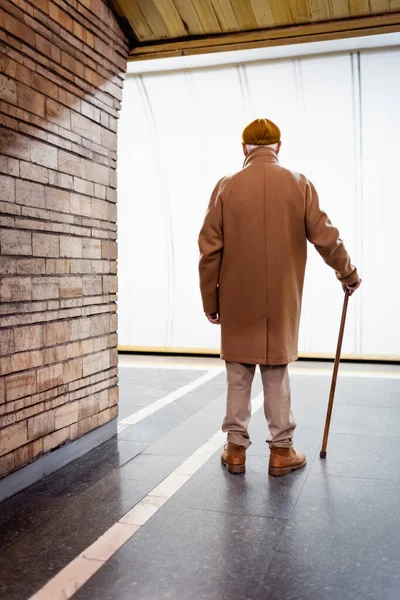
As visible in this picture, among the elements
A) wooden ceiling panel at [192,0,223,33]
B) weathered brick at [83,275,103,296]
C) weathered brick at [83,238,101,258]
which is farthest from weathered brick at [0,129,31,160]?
wooden ceiling panel at [192,0,223,33]

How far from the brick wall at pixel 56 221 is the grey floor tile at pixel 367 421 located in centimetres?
156

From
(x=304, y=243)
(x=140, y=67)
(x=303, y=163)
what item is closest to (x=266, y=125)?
Result: (x=304, y=243)

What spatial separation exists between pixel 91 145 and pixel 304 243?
4.64ft

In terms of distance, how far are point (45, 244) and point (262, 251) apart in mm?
1113

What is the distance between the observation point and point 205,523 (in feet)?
8.78

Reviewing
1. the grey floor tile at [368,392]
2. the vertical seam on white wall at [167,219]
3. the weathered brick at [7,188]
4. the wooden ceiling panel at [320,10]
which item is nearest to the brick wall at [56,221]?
the weathered brick at [7,188]

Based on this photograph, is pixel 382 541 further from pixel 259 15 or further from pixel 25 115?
pixel 259 15

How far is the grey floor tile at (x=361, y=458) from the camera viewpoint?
131 inches

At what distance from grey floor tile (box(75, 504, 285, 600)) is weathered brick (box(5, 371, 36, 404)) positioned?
0.88 m

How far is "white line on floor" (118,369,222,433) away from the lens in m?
4.45

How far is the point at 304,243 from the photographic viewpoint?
11.0 ft

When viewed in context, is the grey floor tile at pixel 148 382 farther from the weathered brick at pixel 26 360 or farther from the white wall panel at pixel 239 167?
the weathered brick at pixel 26 360

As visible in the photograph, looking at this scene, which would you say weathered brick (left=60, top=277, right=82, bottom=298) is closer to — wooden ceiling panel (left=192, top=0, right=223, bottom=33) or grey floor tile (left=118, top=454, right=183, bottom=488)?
grey floor tile (left=118, top=454, right=183, bottom=488)

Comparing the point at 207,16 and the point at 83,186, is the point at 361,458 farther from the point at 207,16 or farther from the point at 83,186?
the point at 207,16
